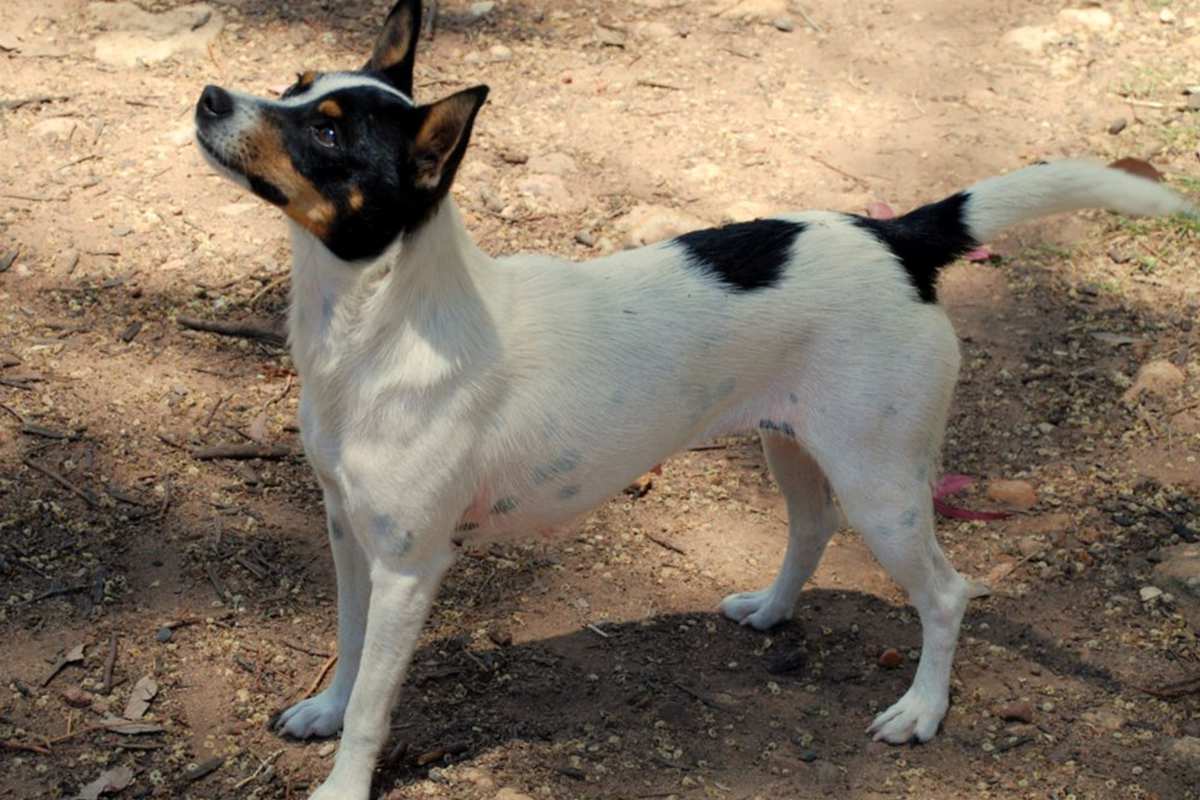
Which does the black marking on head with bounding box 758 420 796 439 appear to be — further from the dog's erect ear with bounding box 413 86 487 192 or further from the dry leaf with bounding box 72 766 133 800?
the dry leaf with bounding box 72 766 133 800

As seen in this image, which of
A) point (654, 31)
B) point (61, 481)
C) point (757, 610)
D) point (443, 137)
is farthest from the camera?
point (654, 31)

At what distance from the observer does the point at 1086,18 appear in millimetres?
7363

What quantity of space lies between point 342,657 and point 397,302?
1.15 meters

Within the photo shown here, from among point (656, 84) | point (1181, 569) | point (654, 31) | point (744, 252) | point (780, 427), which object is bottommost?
point (1181, 569)

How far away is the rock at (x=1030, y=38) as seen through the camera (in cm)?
721

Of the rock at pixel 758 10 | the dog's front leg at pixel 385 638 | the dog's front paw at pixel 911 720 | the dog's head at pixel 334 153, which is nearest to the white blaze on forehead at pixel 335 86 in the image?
the dog's head at pixel 334 153

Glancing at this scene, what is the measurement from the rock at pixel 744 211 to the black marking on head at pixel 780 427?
7.78 feet

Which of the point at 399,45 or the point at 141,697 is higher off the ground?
the point at 399,45

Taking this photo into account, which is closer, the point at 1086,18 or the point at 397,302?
the point at 397,302

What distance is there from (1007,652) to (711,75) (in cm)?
355

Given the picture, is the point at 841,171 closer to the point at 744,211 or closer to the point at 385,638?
the point at 744,211

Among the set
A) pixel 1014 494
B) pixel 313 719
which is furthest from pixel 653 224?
pixel 313 719

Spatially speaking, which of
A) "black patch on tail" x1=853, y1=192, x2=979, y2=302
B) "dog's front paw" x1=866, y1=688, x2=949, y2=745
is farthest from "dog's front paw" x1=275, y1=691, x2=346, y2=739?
"black patch on tail" x1=853, y1=192, x2=979, y2=302

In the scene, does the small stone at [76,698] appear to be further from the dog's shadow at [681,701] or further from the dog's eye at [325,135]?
the dog's eye at [325,135]
